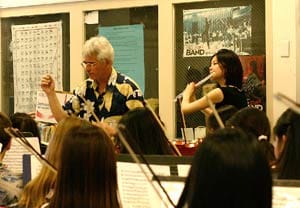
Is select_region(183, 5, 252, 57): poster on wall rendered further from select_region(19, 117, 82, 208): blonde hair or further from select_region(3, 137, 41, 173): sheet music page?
select_region(19, 117, 82, 208): blonde hair

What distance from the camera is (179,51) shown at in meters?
4.11

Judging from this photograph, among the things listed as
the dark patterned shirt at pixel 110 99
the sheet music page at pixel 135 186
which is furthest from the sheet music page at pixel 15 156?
the sheet music page at pixel 135 186

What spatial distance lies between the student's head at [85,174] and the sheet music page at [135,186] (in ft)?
0.39

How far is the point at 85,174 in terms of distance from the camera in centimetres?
161

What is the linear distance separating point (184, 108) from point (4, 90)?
2.32 metres

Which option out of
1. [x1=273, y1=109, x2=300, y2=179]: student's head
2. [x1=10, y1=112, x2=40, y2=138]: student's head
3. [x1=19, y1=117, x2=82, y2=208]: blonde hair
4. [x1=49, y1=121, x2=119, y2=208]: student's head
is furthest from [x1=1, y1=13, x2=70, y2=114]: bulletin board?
[x1=49, y1=121, x2=119, y2=208]: student's head

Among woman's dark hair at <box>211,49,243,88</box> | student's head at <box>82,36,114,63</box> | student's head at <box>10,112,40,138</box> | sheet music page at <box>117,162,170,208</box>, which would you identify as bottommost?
sheet music page at <box>117,162,170,208</box>

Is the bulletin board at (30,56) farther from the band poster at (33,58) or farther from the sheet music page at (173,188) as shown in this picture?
the sheet music page at (173,188)

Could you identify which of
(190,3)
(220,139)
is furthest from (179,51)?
(220,139)

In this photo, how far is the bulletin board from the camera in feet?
15.1

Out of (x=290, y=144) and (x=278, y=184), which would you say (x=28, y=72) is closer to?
(x=290, y=144)

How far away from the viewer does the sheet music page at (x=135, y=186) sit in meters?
1.72

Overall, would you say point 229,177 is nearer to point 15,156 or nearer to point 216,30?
point 15,156

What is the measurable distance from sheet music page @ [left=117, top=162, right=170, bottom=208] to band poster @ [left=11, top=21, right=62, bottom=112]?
2898 millimetres
